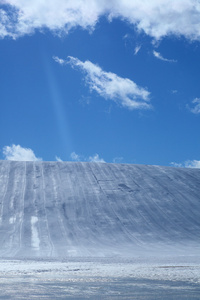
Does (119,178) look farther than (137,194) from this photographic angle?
Yes

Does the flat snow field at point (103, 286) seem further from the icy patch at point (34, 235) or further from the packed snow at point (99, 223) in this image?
the icy patch at point (34, 235)

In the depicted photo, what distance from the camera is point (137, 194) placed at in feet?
65.5

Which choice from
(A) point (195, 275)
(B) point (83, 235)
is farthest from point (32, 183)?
(A) point (195, 275)

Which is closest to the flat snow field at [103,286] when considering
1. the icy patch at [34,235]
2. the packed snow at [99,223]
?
the packed snow at [99,223]

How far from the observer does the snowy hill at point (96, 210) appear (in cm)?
1393

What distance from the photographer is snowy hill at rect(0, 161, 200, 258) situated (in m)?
13.9

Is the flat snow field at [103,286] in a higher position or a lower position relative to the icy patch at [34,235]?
lower

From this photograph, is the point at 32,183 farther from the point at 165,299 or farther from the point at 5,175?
the point at 165,299

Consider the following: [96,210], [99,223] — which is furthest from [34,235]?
[96,210]

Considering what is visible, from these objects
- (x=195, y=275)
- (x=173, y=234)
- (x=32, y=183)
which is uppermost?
Answer: (x=32, y=183)

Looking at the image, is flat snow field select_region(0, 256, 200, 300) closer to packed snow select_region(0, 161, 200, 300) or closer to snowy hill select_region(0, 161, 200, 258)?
packed snow select_region(0, 161, 200, 300)

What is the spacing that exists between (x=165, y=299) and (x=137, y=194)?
52.6ft

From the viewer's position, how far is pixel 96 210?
17906mm

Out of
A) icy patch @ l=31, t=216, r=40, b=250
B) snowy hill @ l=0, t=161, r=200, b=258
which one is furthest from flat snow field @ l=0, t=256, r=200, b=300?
icy patch @ l=31, t=216, r=40, b=250
